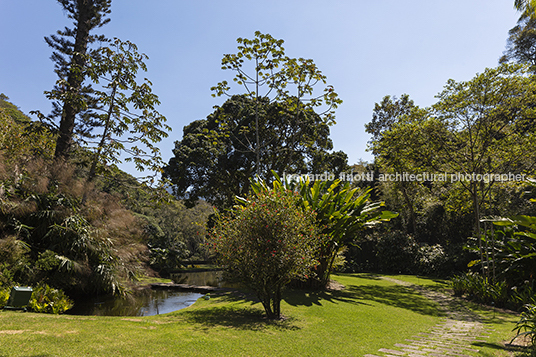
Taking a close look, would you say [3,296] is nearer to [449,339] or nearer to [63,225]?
[63,225]

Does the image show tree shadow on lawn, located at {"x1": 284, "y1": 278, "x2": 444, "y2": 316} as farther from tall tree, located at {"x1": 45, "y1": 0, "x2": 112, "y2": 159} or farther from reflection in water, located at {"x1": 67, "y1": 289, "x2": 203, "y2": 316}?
tall tree, located at {"x1": 45, "y1": 0, "x2": 112, "y2": 159}

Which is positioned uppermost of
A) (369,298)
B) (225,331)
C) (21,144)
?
(21,144)

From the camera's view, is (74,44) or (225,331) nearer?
(225,331)

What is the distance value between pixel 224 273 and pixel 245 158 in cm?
1499

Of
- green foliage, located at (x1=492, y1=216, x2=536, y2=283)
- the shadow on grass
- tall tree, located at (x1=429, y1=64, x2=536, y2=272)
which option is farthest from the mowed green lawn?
tall tree, located at (x1=429, y1=64, x2=536, y2=272)

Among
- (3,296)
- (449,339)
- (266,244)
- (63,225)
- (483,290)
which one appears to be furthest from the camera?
(483,290)

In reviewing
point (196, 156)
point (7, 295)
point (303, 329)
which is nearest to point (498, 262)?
point (303, 329)

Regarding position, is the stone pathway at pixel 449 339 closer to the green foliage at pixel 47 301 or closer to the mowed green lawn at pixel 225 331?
the mowed green lawn at pixel 225 331

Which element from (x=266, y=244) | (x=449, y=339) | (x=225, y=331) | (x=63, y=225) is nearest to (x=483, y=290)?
(x=449, y=339)

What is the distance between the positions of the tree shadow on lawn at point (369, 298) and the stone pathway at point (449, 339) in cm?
74

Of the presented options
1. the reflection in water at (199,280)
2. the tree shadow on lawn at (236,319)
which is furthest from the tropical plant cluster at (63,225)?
the reflection in water at (199,280)

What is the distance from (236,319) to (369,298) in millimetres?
5397

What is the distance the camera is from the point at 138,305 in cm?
1043

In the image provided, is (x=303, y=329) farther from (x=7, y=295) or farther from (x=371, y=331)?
(x=7, y=295)
